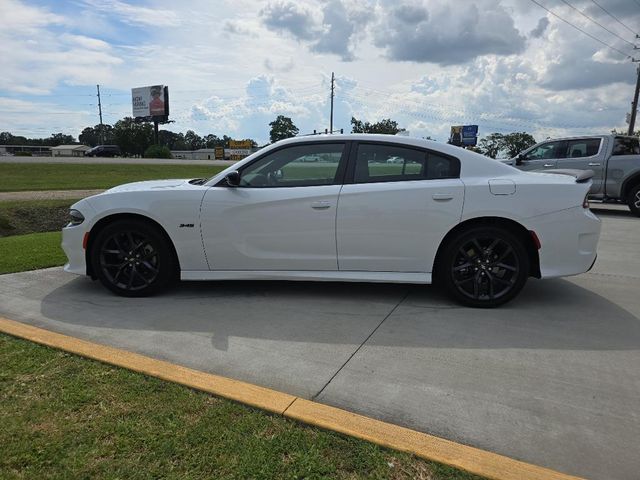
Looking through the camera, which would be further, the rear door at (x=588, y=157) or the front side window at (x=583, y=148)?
the front side window at (x=583, y=148)

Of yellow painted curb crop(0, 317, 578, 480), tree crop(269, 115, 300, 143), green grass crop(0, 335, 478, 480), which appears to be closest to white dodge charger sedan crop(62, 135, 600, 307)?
yellow painted curb crop(0, 317, 578, 480)

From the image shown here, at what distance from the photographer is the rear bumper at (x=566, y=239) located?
4137mm

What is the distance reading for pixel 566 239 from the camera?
13.6ft

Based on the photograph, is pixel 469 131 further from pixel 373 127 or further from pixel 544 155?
pixel 544 155

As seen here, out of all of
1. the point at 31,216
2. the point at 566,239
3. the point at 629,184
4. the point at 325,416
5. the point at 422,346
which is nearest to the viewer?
the point at 325,416

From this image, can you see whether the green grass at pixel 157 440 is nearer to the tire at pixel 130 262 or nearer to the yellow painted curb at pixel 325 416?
the yellow painted curb at pixel 325 416

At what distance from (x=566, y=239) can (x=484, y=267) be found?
73 cm

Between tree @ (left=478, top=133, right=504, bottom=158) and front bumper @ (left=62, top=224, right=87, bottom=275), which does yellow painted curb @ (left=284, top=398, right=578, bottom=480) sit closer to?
front bumper @ (left=62, top=224, right=87, bottom=275)

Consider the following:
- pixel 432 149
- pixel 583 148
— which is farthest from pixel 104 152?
pixel 432 149

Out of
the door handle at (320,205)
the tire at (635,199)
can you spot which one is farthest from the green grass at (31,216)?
the tire at (635,199)

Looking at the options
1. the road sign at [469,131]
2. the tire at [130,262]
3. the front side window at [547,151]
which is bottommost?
the tire at [130,262]

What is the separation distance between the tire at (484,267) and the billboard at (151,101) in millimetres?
79711

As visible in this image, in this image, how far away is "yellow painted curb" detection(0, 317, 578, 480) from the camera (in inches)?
85.6

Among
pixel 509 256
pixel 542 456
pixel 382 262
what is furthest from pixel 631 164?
pixel 542 456
